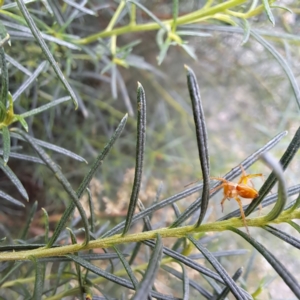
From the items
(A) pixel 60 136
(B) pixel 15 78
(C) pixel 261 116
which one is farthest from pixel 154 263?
(C) pixel 261 116

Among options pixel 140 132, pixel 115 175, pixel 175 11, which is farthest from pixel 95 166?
pixel 115 175

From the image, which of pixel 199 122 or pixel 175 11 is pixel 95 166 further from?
pixel 175 11

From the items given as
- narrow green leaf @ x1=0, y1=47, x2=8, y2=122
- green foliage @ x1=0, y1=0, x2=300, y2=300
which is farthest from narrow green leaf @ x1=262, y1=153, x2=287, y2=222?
narrow green leaf @ x1=0, y1=47, x2=8, y2=122

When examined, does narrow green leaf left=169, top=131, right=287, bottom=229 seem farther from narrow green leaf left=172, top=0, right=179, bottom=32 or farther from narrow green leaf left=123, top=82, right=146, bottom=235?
narrow green leaf left=172, top=0, right=179, bottom=32

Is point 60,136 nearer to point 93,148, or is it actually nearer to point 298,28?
point 93,148

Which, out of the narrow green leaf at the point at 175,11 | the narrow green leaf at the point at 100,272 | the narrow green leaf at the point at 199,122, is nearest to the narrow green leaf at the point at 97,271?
the narrow green leaf at the point at 100,272

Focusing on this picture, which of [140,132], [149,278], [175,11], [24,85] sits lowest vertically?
[149,278]

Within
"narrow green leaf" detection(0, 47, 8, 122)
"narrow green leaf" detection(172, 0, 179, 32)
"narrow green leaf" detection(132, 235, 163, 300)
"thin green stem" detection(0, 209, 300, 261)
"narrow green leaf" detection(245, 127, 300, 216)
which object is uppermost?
"narrow green leaf" detection(172, 0, 179, 32)
